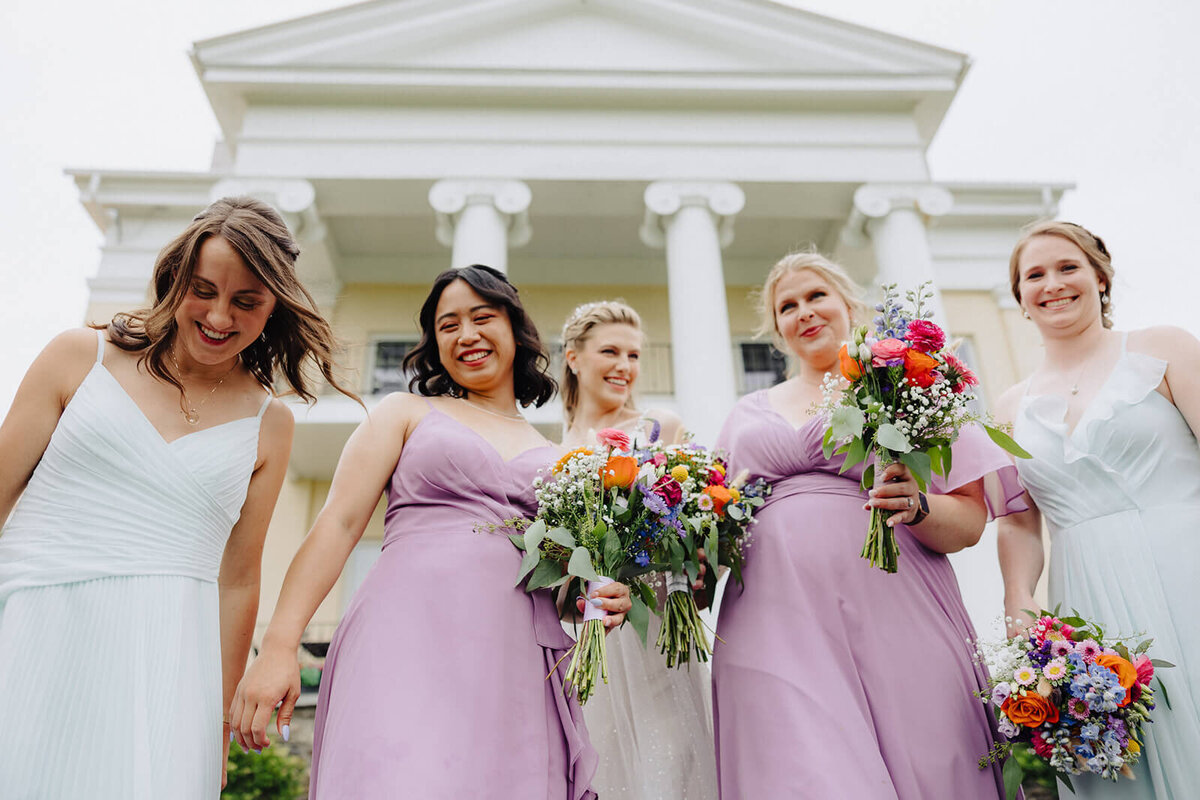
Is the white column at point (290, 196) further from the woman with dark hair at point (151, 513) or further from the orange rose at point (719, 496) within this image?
the orange rose at point (719, 496)

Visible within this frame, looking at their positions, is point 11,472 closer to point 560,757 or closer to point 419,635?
point 419,635

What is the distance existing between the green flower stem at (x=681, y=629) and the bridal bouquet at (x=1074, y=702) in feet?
3.14

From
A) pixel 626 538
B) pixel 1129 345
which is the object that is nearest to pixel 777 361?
pixel 1129 345

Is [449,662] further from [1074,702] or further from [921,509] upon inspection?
[1074,702]

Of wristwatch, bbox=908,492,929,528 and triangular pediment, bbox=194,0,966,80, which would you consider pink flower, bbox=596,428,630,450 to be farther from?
triangular pediment, bbox=194,0,966,80

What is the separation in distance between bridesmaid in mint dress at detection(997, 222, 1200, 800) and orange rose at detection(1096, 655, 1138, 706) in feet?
0.90

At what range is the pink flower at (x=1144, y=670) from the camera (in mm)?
2463

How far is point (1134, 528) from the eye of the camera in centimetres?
286

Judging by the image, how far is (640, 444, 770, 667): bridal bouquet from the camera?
2.73 meters

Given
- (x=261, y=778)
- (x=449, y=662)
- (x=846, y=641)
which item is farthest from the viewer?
(x=261, y=778)

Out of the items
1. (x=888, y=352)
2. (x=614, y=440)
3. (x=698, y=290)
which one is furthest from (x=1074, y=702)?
(x=698, y=290)

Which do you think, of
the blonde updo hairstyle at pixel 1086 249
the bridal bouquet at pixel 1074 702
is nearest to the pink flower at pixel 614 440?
the bridal bouquet at pixel 1074 702

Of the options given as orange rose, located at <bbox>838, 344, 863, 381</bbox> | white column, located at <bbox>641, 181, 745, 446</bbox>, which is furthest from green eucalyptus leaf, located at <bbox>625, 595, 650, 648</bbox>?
white column, located at <bbox>641, 181, 745, 446</bbox>

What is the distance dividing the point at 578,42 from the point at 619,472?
37.2 feet
